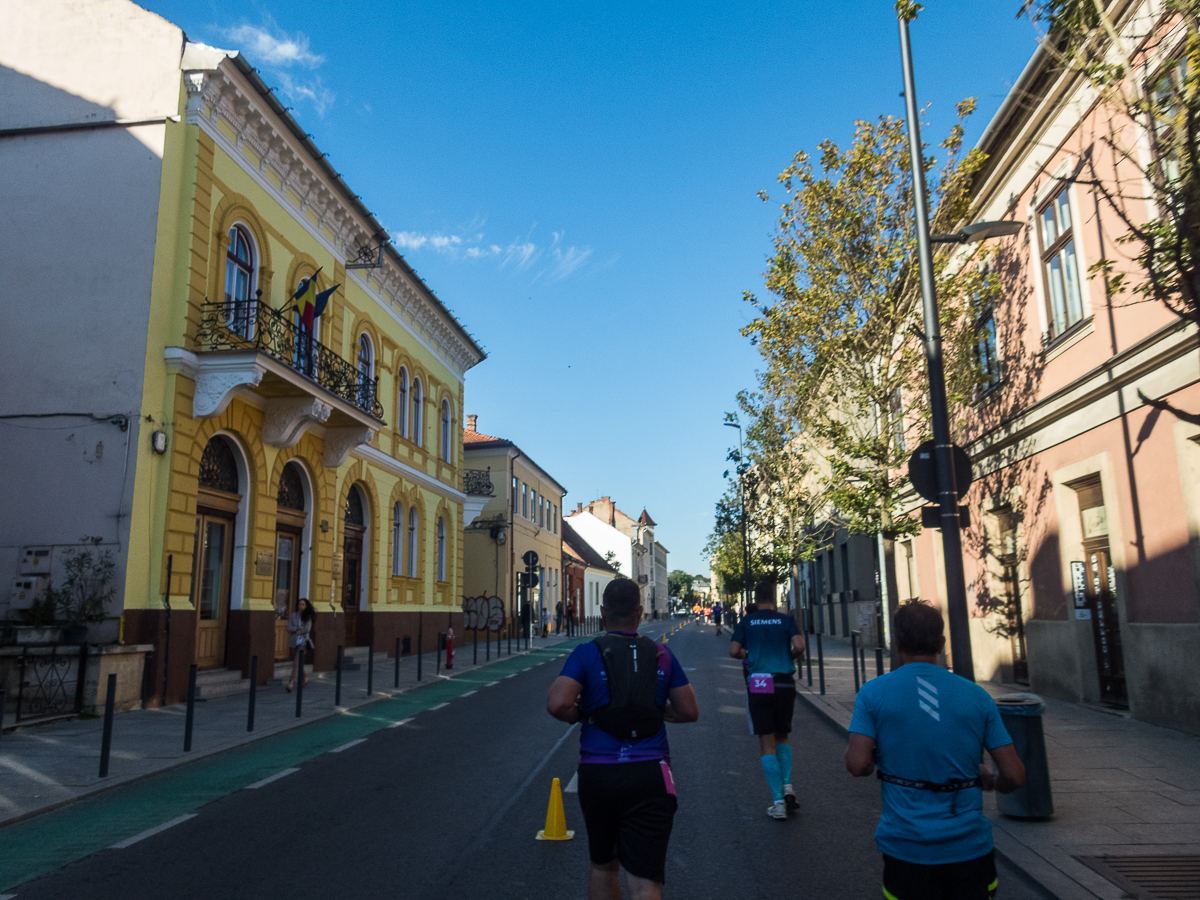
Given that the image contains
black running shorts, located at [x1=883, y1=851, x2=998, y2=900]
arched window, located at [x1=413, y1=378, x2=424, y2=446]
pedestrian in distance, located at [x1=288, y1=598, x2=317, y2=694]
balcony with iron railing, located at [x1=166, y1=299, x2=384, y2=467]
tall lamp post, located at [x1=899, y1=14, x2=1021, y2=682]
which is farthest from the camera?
arched window, located at [x1=413, y1=378, x2=424, y2=446]

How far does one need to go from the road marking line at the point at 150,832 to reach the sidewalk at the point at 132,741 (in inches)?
47.6

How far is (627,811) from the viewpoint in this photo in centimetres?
351

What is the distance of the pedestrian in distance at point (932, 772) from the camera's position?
293 cm

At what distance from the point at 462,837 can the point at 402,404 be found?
65.3ft

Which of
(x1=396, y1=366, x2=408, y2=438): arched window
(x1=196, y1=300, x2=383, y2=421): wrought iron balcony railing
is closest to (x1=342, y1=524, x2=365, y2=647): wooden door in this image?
(x1=396, y1=366, x2=408, y2=438): arched window

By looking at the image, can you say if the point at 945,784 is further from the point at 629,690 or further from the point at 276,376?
the point at 276,376

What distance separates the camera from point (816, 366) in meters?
15.4

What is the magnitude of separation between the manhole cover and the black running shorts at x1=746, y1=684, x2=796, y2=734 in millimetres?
2169

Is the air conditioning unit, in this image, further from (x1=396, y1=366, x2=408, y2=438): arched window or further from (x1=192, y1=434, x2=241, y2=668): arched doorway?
(x1=396, y1=366, x2=408, y2=438): arched window

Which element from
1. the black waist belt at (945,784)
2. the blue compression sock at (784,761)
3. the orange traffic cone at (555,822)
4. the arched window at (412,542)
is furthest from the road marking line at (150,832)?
the arched window at (412,542)

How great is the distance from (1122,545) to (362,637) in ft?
56.5

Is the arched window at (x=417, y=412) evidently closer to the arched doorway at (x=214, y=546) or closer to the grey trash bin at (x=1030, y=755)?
the arched doorway at (x=214, y=546)

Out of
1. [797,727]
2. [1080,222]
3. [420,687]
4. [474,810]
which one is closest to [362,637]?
[420,687]

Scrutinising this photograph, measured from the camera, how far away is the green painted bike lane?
5.96 m
